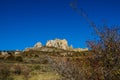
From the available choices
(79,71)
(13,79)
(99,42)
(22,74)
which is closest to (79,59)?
(79,71)

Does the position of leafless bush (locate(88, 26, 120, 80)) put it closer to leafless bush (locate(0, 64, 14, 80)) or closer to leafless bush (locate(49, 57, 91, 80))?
leafless bush (locate(49, 57, 91, 80))

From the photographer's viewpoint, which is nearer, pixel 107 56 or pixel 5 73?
pixel 107 56

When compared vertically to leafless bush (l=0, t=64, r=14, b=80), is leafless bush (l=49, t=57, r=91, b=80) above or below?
below

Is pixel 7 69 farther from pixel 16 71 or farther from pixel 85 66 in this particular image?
pixel 85 66

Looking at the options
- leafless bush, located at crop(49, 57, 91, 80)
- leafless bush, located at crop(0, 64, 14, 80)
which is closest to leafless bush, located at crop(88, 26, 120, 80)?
leafless bush, located at crop(49, 57, 91, 80)

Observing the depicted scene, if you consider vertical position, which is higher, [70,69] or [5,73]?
[5,73]

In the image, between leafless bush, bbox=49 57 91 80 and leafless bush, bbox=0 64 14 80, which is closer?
leafless bush, bbox=49 57 91 80

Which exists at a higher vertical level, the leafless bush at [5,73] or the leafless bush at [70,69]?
the leafless bush at [5,73]

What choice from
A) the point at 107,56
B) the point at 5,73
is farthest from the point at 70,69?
the point at 5,73

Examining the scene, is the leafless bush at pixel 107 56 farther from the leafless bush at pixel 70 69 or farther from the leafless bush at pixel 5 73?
the leafless bush at pixel 5 73

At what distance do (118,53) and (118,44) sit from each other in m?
0.37

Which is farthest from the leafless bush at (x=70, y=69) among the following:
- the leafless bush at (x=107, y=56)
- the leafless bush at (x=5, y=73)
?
the leafless bush at (x=5, y=73)

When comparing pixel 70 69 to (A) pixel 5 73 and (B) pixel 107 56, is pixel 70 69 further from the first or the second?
(A) pixel 5 73

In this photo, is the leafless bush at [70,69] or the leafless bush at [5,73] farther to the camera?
the leafless bush at [5,73]
